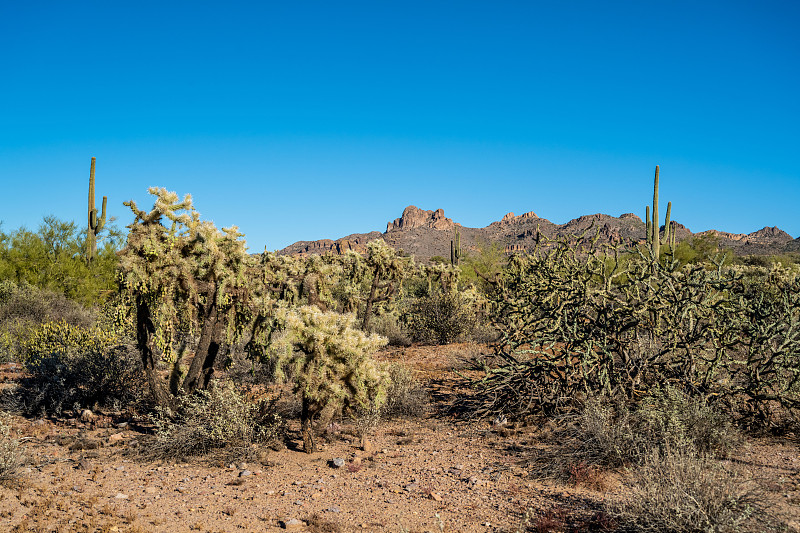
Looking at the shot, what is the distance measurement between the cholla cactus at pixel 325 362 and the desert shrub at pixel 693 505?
138 inches

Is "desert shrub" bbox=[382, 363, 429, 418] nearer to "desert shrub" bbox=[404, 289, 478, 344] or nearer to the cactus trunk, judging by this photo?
"desert shrub" bbox=[404, 289, 478, 344]

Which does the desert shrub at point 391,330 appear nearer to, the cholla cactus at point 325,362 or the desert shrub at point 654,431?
the cholla cactus at point 325,362

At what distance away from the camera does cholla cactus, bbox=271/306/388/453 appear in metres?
7.08

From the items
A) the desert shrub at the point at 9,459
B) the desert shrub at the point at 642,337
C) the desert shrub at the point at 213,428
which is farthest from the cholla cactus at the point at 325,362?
the desert shrub at the point at 9,459

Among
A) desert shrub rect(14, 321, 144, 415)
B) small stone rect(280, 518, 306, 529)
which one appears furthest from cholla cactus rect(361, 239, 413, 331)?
small stone rect(280, 518, 306, 529)

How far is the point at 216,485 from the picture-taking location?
6164 mm

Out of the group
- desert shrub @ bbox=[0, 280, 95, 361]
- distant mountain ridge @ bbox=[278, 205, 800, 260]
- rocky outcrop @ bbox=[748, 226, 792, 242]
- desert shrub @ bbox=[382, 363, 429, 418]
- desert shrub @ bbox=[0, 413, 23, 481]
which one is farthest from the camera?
A: rocky outcrop @ bbox=[748, 226, 792, 242]

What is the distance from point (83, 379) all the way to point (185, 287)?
3043mm

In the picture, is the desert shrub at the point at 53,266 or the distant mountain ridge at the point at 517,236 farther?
the distant mountain ridge at the point at 517,236

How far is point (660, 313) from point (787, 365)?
169 cm

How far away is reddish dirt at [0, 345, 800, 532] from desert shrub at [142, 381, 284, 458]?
9.1 inches

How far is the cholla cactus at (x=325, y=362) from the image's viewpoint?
708 centimetres

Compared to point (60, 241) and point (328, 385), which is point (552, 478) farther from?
point (60, 241)

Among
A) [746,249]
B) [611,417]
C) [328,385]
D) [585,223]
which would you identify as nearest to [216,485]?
[328,385]
